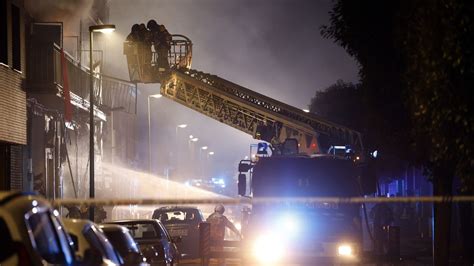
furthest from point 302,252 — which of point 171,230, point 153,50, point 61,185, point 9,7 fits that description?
point 61,185

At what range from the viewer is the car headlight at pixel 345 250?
16.7m

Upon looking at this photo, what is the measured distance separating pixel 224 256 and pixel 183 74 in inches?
438

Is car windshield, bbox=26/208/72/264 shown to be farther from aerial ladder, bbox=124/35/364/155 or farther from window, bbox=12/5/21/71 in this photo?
window, bbox=12/5/21/71

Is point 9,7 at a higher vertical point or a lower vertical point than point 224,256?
higher

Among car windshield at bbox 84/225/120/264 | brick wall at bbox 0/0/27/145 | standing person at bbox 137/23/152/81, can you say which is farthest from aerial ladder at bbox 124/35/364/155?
car windshield at bbox 84/225/120/264

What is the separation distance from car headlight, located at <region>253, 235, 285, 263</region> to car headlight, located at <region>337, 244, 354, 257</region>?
0.97 metres

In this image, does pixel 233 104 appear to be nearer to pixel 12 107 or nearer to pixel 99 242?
pixel 12 107

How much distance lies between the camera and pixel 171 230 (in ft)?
85.7

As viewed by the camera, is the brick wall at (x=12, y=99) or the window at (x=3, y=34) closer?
the brick wall at (x=12, y=99)

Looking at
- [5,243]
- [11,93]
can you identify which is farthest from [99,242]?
[11,93]

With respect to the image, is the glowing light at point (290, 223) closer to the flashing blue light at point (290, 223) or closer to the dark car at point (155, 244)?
the flashing blue light at point (290, 223)

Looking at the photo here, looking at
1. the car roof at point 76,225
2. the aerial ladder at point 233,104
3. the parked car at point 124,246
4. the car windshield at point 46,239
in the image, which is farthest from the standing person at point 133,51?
the car windshield at point 46,239

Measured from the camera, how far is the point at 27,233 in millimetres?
6895

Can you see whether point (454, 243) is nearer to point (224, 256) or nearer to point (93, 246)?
point (224, 256)
